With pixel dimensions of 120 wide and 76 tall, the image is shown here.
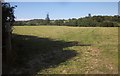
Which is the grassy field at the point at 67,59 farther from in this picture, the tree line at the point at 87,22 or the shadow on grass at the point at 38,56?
the tree line at the point at 87,22

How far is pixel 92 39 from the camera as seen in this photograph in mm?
16578

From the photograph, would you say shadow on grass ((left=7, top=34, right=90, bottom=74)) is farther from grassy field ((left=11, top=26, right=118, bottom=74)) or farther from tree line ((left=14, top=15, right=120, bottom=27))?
tree line ((left=14, top=15, right=120, bottom=27))

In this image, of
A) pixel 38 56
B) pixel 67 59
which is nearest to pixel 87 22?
pixel 38 56

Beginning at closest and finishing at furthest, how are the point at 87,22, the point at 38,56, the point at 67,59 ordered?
the point at 67,59, the point at 38,56, the point at 87,22

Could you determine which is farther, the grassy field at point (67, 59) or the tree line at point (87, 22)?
the tree line at point (87, 22)

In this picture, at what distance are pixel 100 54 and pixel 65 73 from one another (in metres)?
3.08

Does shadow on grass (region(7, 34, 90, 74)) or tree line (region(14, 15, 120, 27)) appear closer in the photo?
shadow on grass (region(7, 34, 90, 74))

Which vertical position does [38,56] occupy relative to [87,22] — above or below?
below

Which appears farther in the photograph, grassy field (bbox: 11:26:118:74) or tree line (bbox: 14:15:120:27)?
tree line (bbox: 14:15:120:27)

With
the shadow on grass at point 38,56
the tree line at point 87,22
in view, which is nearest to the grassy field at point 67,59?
the shadow on grass at point 38,56

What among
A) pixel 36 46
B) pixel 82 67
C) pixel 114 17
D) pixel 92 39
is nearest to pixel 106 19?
pixel 114 17

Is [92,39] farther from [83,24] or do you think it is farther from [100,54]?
[83,24]

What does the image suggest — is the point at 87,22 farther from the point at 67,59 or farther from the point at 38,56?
the point at 67,59

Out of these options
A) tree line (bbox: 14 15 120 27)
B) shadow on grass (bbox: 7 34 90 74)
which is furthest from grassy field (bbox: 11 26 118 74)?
tree line (bbox: 14 15 120 27)
